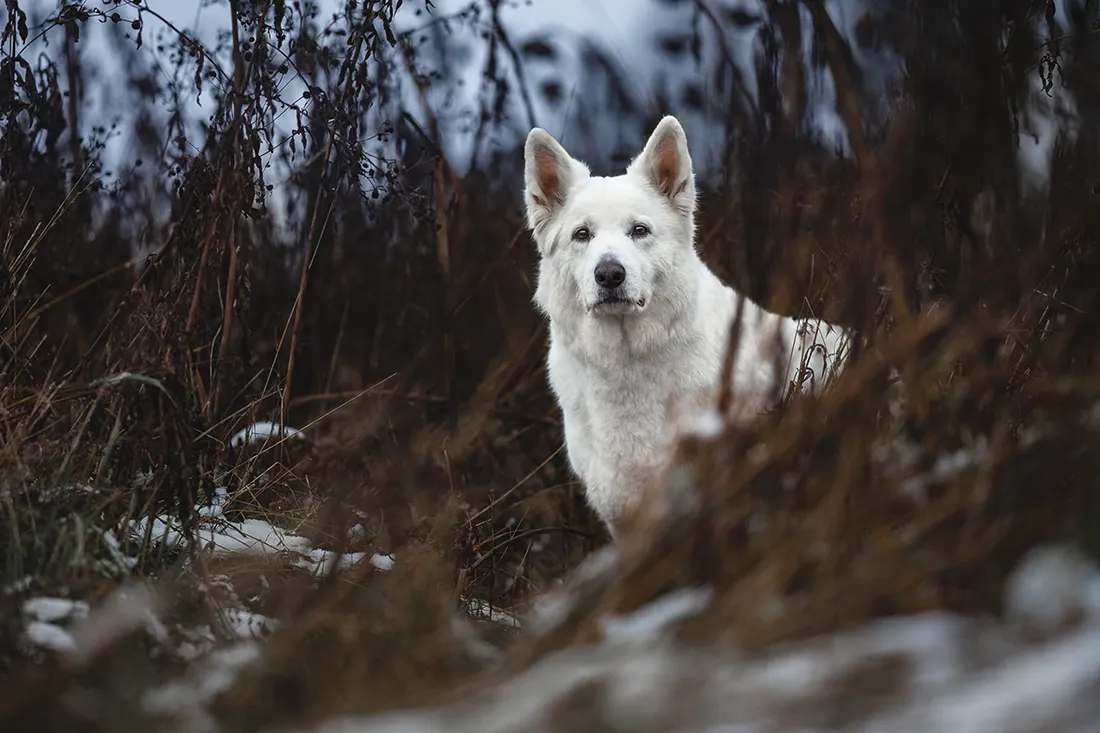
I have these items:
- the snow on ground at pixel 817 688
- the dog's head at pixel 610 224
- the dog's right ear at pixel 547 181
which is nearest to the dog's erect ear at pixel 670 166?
the dog's head at pixel 610 224

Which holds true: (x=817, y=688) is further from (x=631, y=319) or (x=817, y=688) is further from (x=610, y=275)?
(x=631, y=319)

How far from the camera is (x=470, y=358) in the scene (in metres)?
5.46

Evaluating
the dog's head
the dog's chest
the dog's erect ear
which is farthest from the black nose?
the dog's erect ear

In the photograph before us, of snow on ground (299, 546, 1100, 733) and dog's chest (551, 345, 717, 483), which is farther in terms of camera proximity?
dog's chest (551, 345, 717, 483)

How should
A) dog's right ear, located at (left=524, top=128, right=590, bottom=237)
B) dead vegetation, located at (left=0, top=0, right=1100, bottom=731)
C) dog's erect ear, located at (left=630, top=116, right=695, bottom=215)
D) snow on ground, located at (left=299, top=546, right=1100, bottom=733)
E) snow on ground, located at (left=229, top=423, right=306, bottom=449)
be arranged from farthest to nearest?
dog's right ear, located at (left=524, top=128, right=590, bottom=237) → dog's erect ear, located at (left=630, top=116, right=695, bottom=215) → snow on ground, located at (left=229, top=423, right=306, bottom=449) → dead vegetation, located at (left=0, top=0, right=1100, bottom=731) → snow on ground, located at (left=299, top=546, right=1100, bottom=733)

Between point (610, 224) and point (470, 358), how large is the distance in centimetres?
179

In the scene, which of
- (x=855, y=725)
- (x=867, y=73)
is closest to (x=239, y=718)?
(x=855, y=725)

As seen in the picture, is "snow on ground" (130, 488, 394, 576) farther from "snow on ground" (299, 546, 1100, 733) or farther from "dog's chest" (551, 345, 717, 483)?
"snow on ground" (299, 546, 1100, 733)

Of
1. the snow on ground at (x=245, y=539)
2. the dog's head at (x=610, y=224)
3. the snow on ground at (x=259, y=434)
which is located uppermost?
the dog's head at (x=610, y=224)

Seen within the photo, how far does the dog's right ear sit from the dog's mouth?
0.62 m

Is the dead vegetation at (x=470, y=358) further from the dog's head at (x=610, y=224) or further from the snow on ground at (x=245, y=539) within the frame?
the dog's head at (x=610, y=224)

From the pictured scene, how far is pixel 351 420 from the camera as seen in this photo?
4.88m

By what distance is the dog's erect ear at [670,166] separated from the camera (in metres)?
3.94

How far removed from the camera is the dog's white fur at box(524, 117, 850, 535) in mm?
3663
